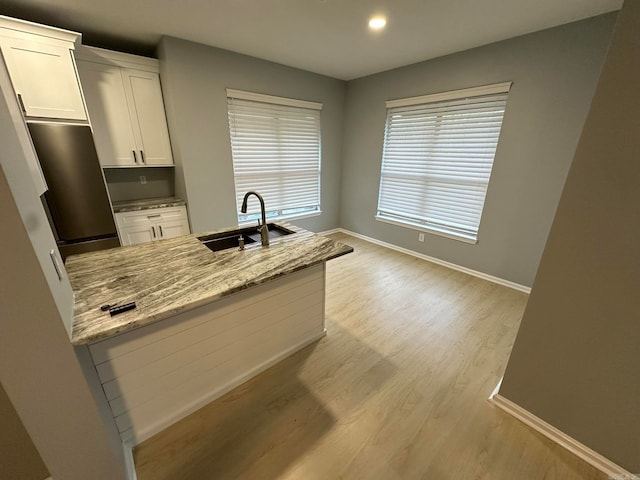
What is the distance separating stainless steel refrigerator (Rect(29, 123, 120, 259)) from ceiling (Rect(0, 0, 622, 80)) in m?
0.96

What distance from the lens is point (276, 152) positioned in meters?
3.69

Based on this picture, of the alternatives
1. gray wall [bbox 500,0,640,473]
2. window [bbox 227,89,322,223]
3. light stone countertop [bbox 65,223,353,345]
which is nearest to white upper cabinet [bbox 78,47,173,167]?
window [bbox 227,89,322,223]

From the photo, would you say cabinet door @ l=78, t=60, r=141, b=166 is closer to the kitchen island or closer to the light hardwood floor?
the kitchen island

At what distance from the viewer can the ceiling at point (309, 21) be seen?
194cm

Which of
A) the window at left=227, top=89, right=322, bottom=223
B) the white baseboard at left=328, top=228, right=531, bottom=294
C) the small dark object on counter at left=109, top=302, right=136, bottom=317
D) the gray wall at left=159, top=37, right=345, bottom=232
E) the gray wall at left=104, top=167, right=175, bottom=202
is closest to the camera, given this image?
the small dark object on counter at left=109, top=302, right=136, bottom=317

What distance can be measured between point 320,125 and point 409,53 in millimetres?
1571

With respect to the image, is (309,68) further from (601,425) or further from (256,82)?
(601,425)

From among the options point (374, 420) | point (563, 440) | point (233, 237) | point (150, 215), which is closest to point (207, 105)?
point (150, 215)

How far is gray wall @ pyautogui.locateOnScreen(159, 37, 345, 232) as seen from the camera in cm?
267

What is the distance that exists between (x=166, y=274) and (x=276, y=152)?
109 inches

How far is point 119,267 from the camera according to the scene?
1438mm

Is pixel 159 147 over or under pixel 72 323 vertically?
over

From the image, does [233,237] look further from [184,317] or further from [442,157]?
[442,157]

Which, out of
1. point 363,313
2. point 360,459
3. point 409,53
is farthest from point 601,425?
point 409,53
